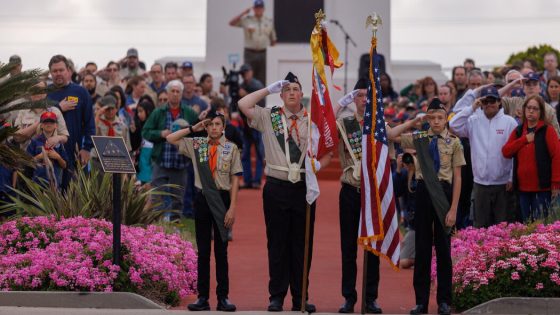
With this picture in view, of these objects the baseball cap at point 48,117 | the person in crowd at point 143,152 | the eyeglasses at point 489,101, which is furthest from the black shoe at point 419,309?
the person in crowd at point 143,152

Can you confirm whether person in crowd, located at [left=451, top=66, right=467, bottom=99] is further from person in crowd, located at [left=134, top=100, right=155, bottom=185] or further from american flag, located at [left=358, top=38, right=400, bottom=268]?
american flag, located at [left=358, top=38, right=400, bottom=268]

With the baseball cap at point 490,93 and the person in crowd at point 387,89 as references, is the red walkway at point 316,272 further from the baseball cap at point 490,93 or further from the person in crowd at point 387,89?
the person in crowd at point 387,89

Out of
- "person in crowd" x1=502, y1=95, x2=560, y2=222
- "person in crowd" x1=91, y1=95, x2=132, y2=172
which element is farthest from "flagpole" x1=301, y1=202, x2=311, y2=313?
"person in crowd" x1=91, y1=95, x2=132, y2=172

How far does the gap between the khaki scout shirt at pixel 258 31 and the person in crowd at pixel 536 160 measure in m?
12.9

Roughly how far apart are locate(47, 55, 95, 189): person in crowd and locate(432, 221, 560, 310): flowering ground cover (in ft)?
17.9

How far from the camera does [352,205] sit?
12.7 metres

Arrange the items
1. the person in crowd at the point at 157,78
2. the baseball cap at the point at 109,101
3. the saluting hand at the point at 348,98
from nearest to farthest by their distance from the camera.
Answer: the saluting hand at the point at 348,98
the baseball cap at the point at 109,101
the person in crowd at the point at 157,78

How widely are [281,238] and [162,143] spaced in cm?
613

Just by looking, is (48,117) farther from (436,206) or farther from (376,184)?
(436,206)

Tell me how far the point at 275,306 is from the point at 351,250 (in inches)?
36.3

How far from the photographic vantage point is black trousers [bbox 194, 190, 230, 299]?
41.1 feet

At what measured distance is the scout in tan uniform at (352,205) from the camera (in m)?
12.5

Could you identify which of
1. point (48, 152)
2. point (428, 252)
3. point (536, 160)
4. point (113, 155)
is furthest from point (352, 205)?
point (48, 152)

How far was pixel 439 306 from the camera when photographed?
1250 cm
